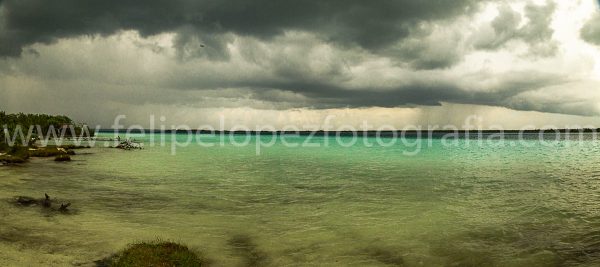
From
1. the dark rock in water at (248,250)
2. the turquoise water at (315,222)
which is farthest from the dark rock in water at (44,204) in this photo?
the dark rock in water at (248,250)

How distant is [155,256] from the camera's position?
50.8 feet

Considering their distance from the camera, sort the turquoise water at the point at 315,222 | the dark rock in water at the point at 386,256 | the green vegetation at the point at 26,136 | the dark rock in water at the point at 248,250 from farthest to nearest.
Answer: the green vegetation at the point at 26,136, the turquoise water at the point at 315,222, the dark rock in water at the point at 386,256, the dark rock in water at the point at 248,250

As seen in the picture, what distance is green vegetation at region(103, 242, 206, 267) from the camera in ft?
48.7

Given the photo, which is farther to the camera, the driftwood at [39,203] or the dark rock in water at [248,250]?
the driftwood at [39,203]

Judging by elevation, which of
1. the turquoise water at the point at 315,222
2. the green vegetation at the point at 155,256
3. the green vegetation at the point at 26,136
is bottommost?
the turquoise water at the point at 315,222

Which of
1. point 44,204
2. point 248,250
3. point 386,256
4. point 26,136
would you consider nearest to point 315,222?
point 248,250

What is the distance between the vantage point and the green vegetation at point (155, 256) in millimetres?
14836

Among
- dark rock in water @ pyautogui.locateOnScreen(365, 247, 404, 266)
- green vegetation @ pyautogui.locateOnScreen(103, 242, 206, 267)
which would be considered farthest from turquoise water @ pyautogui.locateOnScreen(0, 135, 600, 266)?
green vegetation @ pyautogui.locateOnScreen(103, 242, 206, 267)

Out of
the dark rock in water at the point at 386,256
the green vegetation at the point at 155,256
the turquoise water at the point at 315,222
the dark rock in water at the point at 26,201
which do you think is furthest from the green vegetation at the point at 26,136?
the dark rock in water at the point at 386,256

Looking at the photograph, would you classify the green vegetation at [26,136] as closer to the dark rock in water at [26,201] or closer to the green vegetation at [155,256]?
the dark rock in water at [26,201]

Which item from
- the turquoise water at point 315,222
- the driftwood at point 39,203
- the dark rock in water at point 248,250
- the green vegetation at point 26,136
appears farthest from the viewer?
the green vegetation at point 26,136

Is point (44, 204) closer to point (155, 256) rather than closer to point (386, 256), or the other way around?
point (155, 256)

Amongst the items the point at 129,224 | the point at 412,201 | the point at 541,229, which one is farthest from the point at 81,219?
the point at 541,229

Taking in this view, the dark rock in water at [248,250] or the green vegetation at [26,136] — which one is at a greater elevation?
the green vegetation at [26,136]
